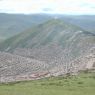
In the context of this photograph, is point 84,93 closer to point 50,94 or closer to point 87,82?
point 50,94

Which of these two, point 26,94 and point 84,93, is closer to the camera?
point 26,94

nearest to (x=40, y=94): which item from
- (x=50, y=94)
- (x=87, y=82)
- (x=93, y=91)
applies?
(x=50, y=94)

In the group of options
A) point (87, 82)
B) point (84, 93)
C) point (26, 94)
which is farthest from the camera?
point (87, 82)

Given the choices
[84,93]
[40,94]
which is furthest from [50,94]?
[84,93]

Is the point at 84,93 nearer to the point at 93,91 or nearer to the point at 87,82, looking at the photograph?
the point at 93,91

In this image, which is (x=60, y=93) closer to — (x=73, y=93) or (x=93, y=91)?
(x=73, y=93)

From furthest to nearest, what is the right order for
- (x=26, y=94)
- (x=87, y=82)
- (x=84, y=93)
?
1. (x=87, y=82)
2. (x=84, y=93)
3. (x=26, y=94)

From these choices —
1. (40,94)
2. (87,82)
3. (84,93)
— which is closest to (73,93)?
(84,93)

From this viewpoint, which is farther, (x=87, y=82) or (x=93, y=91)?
(x=87, y=82)
